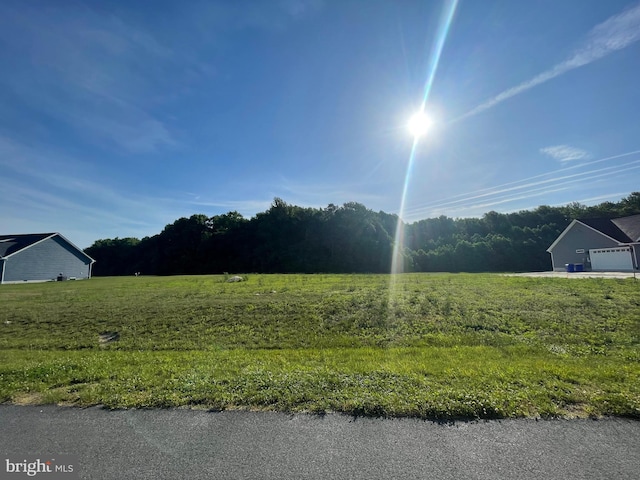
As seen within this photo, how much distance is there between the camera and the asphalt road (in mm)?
2441

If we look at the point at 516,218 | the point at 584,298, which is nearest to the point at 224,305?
the point at 584,298

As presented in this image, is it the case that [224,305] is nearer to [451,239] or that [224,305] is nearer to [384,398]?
[384,398]

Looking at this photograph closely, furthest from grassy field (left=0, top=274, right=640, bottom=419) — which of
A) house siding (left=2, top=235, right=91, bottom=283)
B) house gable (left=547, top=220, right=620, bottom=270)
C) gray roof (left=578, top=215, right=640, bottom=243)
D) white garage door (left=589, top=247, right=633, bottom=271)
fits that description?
house siding (left=2, top=235, right=91, bottom=283)

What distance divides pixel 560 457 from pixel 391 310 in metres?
7.42

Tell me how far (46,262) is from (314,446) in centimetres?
4327

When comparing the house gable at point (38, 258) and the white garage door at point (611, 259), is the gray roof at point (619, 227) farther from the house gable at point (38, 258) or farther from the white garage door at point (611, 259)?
the house gable at point (38, 258)

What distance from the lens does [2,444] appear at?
2.91 metres

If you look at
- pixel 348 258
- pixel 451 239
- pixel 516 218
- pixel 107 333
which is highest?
pixel 516 218

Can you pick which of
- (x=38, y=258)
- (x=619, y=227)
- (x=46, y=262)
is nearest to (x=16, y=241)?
(x=38, y=258)

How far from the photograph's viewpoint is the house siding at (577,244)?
96.5 ft

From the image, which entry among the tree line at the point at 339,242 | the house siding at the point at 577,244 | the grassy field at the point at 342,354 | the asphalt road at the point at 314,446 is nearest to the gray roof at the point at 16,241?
the tree line at the point at 339,242

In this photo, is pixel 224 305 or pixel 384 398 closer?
pixel 384 398

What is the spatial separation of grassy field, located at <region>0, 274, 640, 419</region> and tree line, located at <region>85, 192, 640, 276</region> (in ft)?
118

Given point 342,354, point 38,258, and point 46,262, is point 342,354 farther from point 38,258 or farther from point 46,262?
point 46,262
